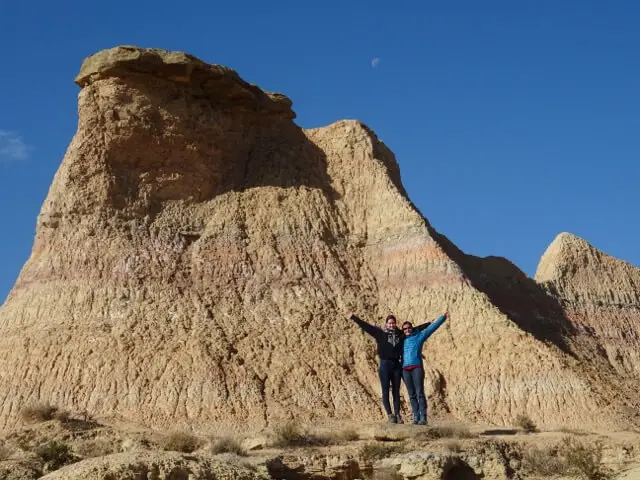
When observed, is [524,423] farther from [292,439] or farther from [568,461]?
[292,439]

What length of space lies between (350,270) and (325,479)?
1373 centimetres

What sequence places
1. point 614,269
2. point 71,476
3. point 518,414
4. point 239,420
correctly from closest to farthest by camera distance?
1. point 71,476
2. point 239,420
3. point 518,414
4. point 614,269

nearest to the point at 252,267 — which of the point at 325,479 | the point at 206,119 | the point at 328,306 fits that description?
the point at 328,306

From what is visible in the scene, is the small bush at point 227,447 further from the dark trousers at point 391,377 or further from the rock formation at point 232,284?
the rock formation at point 232,284

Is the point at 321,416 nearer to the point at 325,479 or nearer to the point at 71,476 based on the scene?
the point at 325,479

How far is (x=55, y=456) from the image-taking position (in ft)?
46.9

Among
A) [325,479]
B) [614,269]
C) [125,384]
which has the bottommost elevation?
[325,479]

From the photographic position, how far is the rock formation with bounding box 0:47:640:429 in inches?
921

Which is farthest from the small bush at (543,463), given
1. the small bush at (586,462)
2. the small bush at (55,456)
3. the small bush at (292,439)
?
the small bush at (55,456)

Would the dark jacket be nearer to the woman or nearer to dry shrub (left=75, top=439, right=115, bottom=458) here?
the woman

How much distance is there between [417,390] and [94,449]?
6.31 meters

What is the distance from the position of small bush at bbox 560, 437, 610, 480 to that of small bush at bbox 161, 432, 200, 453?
7.27 meters

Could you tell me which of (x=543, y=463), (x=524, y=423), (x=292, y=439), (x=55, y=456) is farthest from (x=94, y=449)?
(x=524, y=423)

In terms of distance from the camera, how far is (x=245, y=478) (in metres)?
10.6
